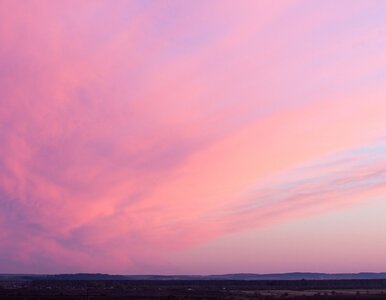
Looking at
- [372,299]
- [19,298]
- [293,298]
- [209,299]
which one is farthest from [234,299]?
[19,298]

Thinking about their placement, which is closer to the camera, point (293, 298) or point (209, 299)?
point (209, 299)

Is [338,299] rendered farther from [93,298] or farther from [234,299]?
[93,298]

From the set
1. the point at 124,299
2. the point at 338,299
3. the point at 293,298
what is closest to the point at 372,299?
the point at 338,299

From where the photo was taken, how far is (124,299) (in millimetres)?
80750

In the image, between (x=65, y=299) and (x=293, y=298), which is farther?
(x=293, y=298)

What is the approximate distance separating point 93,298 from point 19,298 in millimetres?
10721

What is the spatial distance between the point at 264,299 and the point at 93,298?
2600 centimetres

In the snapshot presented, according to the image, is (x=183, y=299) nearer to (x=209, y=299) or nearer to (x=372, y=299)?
(x=209, y=299)

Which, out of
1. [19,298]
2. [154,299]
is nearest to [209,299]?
[154,299]

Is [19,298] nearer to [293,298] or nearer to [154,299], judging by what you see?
[154,299]

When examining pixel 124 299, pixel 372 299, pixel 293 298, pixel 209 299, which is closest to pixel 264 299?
pixel 293 298

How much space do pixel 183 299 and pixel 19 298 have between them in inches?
955

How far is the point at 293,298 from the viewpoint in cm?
8500

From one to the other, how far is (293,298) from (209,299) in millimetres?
16110
